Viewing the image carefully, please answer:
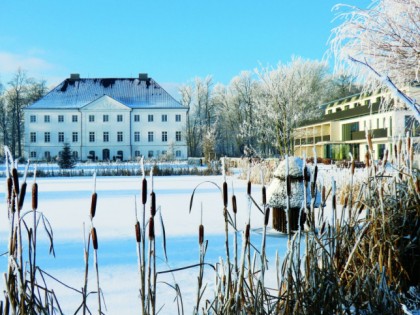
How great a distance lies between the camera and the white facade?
47.7m

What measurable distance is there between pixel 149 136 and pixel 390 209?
4721 cm

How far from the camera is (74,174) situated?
19.4m

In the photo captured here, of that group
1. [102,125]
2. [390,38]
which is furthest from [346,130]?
[390,38]

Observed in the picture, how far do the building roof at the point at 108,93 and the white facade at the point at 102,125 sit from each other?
11 cm

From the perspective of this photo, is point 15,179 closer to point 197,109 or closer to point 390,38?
point 390,38

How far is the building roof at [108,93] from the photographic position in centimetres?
4806

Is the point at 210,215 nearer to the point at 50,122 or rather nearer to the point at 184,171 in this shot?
the point at 184,171

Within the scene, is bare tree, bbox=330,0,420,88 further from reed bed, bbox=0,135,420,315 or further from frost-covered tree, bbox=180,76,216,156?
frost-covered tree, bbox=180,76,216,156

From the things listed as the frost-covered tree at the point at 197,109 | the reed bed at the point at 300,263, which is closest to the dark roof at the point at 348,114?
the frost-covered tree at the point at 197,109

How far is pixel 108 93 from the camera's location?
4978 cm

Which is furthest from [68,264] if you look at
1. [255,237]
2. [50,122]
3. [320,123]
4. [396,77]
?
[50,122]

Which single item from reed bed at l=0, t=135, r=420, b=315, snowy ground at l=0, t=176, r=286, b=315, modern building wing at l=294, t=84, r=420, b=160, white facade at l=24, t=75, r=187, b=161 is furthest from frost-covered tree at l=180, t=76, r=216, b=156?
reed bed at l=0, t=135, r=420, b=315

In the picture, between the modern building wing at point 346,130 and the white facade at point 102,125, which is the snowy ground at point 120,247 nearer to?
the modern building wing at point 346,130

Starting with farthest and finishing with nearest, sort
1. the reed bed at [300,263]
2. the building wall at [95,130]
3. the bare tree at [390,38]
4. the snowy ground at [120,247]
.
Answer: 1. the building wall at [95,130]
2. the bare tree at [390,38]
3. the snowy ground at [120,247]
4. the reed bed at [300,263]
